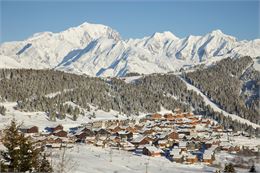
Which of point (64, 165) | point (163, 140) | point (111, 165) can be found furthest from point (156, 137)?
point (64, 165)

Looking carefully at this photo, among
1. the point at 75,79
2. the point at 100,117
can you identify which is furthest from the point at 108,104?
the point at 75,79

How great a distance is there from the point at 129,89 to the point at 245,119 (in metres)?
49.8

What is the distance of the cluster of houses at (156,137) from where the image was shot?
80.1m

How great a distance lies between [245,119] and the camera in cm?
18662

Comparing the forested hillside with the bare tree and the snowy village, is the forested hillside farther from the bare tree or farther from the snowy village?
the bare tree

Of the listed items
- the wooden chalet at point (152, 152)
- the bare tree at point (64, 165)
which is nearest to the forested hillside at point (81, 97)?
the wooden chalet at point (152, 152)

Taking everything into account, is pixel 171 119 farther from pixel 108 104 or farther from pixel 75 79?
pixel 75 79

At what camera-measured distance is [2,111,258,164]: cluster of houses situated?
80.1 metres

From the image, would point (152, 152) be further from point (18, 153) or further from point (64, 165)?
point (64, 165)

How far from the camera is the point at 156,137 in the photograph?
107438mm

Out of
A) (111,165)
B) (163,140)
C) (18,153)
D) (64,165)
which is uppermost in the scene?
(18,153)

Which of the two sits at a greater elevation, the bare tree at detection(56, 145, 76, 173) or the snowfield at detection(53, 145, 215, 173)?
the bare tree at detection(56, 145, 76, 173)

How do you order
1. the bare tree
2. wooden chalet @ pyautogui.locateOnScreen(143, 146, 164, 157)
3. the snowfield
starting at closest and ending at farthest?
the bare tree
the snowfield
wooden chalet @ pyautogui.locateOnScreen(143, 146, 164, 157)

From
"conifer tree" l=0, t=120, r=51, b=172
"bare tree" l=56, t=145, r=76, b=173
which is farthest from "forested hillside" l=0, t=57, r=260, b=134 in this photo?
"conifer tree" l=0, t=120, r=51, b=172
